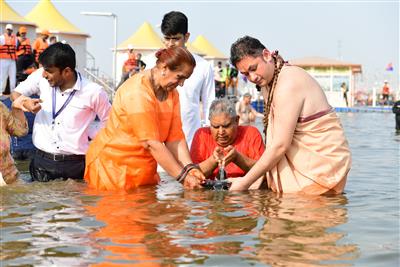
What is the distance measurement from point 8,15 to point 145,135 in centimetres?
2183

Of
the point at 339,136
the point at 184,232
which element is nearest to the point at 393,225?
the point at 339,136

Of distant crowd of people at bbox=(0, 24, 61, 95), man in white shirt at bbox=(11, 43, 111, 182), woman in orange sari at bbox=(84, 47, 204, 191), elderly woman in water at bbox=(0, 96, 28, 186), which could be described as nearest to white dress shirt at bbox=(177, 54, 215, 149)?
man in white shirt at bbox=(11, 43, 111, 182)

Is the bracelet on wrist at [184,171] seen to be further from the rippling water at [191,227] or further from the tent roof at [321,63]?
the tent roof at [321,63]

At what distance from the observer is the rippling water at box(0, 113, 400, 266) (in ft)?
14.2

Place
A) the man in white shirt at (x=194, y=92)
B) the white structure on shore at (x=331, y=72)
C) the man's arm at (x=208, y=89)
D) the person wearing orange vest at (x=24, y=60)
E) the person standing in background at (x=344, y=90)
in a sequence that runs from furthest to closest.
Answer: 1. the white structure on shore at (x=331, y=72)
2. the person standing in background at (x=344, y=90)
3. the person wearing orange vest at (x=24, y=60)
4. the man's arm at (x=208, y=89)
5. the man in white shirt at (x=194, y=92)

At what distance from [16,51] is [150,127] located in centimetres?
1466

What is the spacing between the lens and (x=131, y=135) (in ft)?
20.3

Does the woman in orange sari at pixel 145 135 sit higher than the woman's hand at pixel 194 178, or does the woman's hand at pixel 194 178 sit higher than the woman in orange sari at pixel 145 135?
the woman in orange sari at pixel 145 135

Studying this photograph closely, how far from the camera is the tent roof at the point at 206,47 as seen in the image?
5791cm

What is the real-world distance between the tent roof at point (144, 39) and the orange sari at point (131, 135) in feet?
130

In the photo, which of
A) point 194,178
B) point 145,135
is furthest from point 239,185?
point 145,135

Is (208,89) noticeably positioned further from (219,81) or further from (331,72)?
(331,72)

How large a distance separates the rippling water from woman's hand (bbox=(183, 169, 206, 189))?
0.15m

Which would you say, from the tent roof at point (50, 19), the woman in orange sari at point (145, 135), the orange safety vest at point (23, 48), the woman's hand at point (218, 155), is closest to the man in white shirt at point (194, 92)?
the woman in orange sari at point (145, 135)
